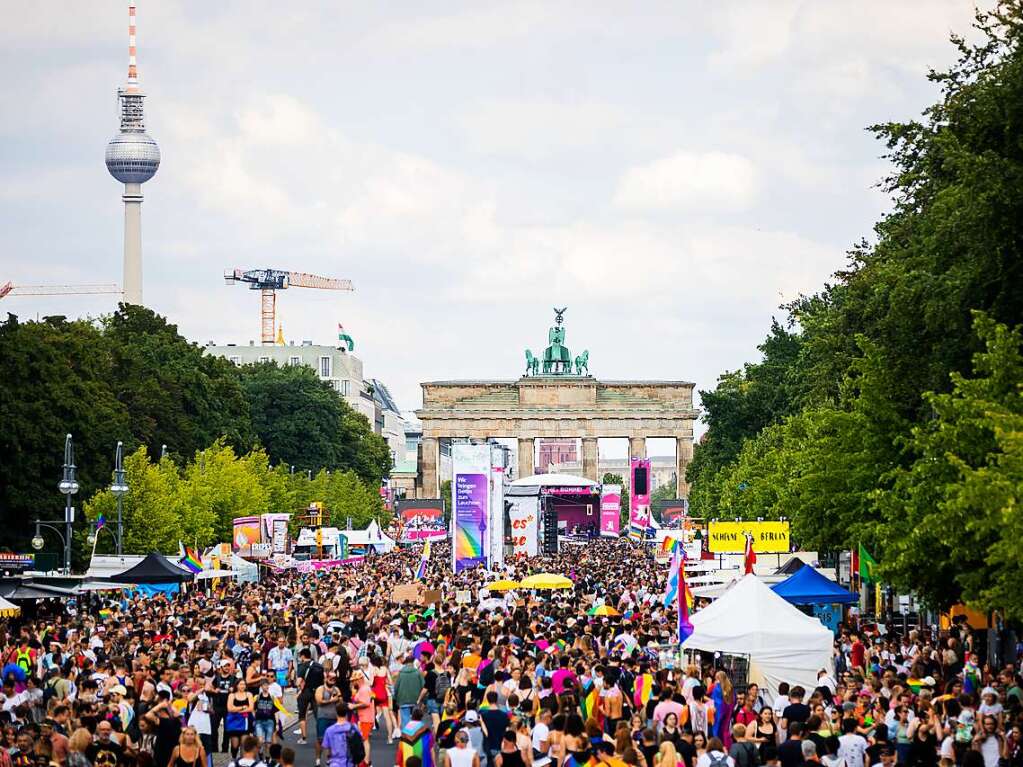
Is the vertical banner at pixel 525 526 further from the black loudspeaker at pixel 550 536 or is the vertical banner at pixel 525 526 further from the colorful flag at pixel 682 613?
the colorful flag at pixel 682 613

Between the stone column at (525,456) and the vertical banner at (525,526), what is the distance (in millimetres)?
90297

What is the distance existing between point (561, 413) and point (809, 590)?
5388 inches

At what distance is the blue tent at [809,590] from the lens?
111 feet

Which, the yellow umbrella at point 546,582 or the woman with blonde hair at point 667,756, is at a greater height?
the yellow umbrella at point 546,582

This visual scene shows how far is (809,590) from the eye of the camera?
112ft

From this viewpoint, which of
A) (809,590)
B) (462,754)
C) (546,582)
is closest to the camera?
(462,754)

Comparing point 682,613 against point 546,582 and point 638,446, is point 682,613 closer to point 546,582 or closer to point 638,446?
point 546,582

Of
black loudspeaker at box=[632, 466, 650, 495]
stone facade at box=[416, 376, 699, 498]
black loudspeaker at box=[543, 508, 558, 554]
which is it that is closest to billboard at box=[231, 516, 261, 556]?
black loudspeaker at box=[543, 508, 558, 554]

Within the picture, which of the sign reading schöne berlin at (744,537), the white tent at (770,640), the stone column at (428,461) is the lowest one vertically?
the white tent at (770,640)

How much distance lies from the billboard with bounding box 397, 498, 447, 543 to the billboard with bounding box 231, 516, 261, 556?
137 feet

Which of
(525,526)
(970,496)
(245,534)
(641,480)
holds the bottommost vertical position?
(970,496)

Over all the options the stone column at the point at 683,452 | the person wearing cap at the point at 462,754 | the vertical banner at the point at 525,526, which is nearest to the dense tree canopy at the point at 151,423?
the vertical banner at the point at 525,526

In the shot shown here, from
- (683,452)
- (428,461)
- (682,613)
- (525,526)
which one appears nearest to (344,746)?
(682,613)

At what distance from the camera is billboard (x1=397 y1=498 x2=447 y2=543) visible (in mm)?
110756
